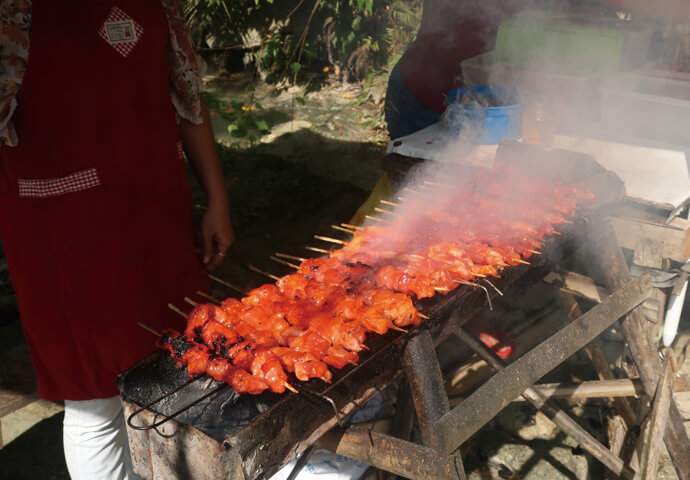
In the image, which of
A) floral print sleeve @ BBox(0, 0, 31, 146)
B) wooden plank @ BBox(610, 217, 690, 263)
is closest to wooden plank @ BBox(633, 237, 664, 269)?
wooden plank @ BBox(610, 217, 690, 263)

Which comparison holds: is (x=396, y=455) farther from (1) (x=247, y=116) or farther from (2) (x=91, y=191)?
(1) (x=247, y=116)

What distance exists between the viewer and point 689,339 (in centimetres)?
518

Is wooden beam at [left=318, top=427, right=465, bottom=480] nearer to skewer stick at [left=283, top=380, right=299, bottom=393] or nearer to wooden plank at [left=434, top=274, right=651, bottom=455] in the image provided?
wooden plank at [left=434, top=274, right=651, bottom=455]

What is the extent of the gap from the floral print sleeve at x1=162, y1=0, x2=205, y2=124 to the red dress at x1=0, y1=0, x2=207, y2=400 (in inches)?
4.7

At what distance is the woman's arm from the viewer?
3445mm

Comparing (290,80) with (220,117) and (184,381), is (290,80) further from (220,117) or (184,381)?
(184,381)

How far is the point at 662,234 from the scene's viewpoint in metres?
3.46

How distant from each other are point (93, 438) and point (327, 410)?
153 cm

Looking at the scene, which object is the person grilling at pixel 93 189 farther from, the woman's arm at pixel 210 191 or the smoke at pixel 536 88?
the smoke at pixel 536 88

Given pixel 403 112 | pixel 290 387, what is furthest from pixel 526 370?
pixel 403 112

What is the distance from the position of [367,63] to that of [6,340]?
9354 mm

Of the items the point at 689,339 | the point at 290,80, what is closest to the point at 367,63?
the point at 290,80

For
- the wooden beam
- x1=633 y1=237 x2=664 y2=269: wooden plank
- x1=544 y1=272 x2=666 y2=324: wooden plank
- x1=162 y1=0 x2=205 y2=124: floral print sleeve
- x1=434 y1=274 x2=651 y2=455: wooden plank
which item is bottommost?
x1=544 y1=272 x2=666 y2=324: wooden plank

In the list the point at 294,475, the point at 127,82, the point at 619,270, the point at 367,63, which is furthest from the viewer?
the point at 367,63
